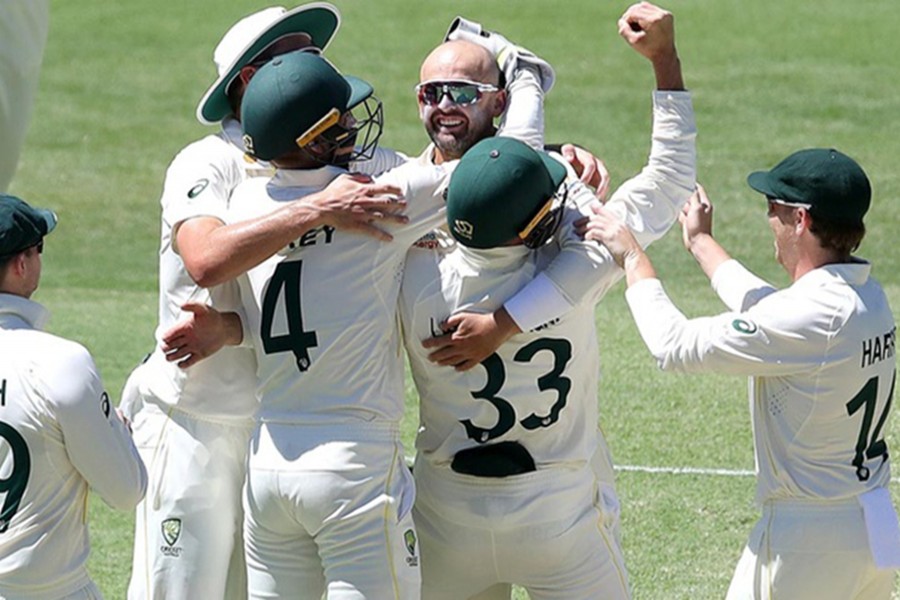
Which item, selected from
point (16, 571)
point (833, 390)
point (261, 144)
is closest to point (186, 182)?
point (261, 144)

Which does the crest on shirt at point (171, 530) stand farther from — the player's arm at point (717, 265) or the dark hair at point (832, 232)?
the dark hair at point (832, 232)

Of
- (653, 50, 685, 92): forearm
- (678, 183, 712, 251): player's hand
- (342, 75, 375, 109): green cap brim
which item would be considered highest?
(653, 50, 685, 92): forearm

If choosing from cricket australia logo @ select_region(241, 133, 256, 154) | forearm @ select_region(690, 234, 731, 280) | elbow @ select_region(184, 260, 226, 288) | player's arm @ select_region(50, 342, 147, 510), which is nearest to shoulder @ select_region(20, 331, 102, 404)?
player's arm @ select_region(50, 342, 147, 510)

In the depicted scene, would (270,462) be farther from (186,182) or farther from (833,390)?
(833,390)

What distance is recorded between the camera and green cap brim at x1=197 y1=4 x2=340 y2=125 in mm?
5285

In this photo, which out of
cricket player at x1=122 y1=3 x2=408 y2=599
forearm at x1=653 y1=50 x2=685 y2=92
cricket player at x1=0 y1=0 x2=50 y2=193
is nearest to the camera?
forearm at x1=653 y1=50 x2=685 y2=92

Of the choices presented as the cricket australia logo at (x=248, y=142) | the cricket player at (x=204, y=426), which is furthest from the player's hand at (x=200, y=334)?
the cricket australia logo at (x=248, y=142)

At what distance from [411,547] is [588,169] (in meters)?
1.60

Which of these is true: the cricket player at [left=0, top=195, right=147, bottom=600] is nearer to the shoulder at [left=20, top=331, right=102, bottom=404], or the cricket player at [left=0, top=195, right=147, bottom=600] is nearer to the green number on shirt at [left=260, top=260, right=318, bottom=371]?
the shoulder at [left=20, top=331, right=102, bottom=404]

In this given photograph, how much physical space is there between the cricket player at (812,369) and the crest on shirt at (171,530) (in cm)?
167

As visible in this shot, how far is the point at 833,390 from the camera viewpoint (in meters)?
4.87

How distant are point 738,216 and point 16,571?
39.5 ft

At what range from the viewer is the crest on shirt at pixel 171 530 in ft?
17.4

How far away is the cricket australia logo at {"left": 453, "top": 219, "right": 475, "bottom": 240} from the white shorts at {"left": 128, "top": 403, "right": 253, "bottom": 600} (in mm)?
1153
